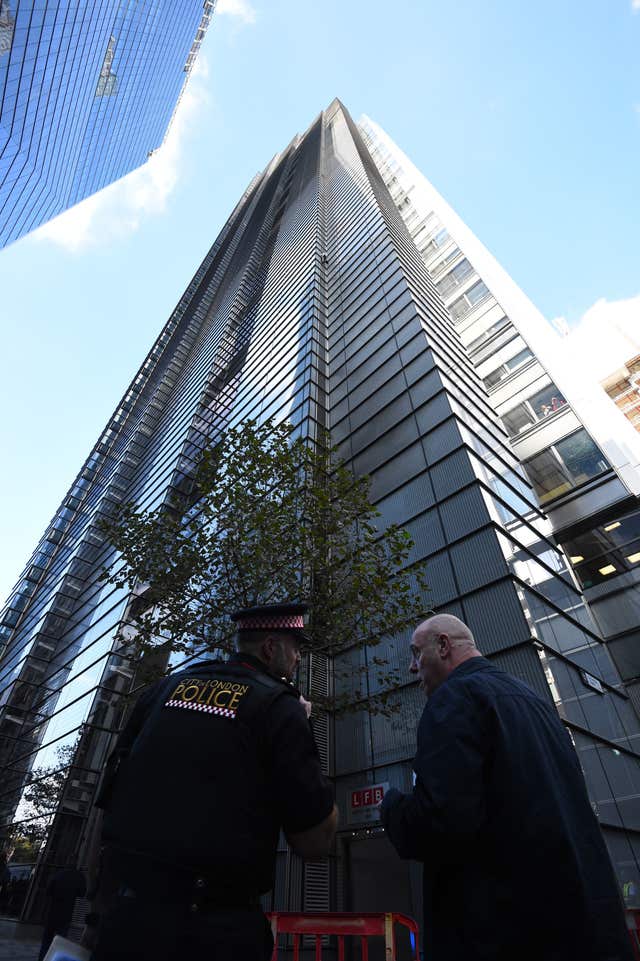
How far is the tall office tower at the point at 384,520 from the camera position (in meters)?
10.7

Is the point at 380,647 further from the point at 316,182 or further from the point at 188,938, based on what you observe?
the point at 316,182

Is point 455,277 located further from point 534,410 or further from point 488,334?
point 534,410

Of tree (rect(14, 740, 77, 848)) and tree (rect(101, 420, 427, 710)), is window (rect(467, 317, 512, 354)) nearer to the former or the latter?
tree (rect(101, 420, 427, 710))

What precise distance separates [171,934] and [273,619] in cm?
132

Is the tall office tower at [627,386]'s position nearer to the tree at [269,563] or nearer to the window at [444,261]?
the window at [444,261]

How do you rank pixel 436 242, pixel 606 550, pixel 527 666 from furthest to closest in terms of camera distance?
pixel 436 242
pixel 606 550
pixel 527 666

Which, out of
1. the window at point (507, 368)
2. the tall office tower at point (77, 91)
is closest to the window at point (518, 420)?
the window at point (507, 368)

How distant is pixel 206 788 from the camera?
6.01ft

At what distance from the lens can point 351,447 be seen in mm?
18516

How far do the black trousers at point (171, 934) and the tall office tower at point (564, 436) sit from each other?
576 inches

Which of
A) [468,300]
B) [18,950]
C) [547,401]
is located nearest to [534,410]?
[547,401]

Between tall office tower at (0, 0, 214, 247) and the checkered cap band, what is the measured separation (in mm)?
39385

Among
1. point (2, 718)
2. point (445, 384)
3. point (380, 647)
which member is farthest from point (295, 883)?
point (2, 718)

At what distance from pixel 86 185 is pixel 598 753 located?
67.4 metres
